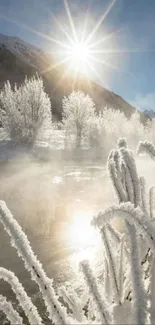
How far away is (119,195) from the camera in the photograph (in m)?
1.59

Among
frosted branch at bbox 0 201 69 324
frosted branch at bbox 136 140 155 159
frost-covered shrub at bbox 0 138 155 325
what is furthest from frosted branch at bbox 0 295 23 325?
frosted branch at bbox 136 140 155 159

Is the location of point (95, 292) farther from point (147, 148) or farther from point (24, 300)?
point (147, 148)

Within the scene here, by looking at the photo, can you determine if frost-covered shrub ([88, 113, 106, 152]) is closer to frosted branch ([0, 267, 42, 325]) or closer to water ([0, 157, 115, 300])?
water ([0, 157, 115, 300])

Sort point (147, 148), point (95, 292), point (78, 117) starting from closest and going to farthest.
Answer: point (95, 292)
point (147, 148)
point (78, 117)

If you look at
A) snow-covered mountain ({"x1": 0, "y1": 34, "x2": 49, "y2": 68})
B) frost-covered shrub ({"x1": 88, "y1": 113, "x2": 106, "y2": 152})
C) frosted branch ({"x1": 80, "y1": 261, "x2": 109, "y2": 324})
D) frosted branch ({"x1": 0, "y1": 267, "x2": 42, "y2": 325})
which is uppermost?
snow-covered mountain ({"x1": 0, "y1": 34, "x2": 49, "y2": 68})

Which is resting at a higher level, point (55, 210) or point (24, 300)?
point (24, 300)

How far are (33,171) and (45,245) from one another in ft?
57.5

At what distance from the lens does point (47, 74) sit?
136250mm

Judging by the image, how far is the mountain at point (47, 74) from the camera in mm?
125056

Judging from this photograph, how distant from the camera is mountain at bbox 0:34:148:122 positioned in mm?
125056

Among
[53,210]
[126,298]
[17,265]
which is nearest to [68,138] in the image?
[53,210]

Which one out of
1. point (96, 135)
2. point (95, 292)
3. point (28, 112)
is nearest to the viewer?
point (95, 292)

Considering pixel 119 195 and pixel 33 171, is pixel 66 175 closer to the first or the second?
pixel 33 171

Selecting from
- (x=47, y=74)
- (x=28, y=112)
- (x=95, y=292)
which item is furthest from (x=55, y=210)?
(x=47, y=74)
